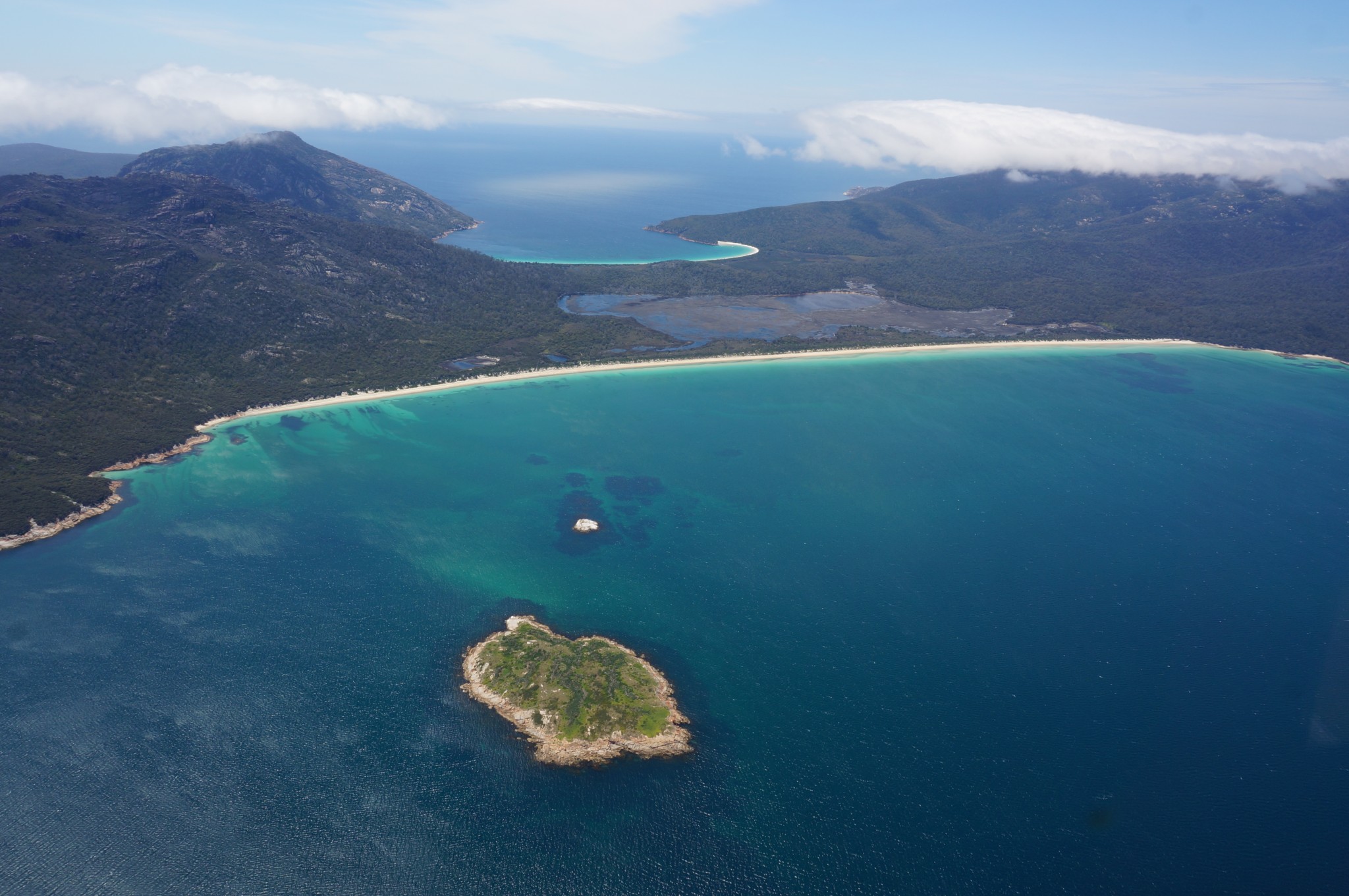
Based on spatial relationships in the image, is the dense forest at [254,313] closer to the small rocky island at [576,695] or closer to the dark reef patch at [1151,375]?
the dark reef patch at [1151,375]

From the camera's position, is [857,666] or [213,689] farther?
[857,666]

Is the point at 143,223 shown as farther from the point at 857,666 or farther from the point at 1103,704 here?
the point at 1103,704

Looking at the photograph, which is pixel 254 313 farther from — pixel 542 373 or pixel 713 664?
pixel 713 664

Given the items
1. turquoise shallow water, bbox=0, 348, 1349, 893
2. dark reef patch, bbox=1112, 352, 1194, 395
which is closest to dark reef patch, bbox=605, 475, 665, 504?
turquoise shallow water, bbox=0, 348, 1349, 893

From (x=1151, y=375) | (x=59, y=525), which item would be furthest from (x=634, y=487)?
(x=1151, y=375)

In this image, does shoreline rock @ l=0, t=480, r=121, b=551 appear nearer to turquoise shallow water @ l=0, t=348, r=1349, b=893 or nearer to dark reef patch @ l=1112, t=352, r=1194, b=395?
turquoise shallow water @ l=0, t=348, r=1349, b=893

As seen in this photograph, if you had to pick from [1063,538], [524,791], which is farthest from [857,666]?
[1063,538]
